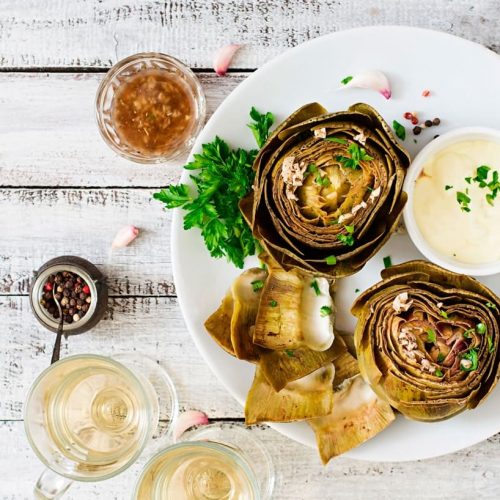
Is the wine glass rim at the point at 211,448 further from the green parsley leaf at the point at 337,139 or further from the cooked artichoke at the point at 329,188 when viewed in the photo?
the green parsley leaf at the point at 337,139

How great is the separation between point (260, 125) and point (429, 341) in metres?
0.41

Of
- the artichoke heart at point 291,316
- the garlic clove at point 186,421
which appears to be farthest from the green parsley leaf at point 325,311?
the garlic clove at point 186,421

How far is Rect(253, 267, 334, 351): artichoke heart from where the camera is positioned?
48.1 inches

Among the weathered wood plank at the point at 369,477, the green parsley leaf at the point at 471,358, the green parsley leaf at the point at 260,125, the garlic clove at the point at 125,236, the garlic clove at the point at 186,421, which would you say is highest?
the green parsley leaf at the point at 260,125

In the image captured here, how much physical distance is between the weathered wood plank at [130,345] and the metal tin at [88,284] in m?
0.04

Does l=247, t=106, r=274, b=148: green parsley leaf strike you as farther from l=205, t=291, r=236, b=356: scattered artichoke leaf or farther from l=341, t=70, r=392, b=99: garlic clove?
l=205, t=291, r=236, b=356: scattered artichoke leaf

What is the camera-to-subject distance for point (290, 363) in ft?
4.05

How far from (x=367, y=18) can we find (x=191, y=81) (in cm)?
32

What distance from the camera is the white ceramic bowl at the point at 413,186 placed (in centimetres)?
118

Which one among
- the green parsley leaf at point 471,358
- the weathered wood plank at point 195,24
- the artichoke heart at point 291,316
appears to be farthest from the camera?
the weathered wood plank at point 195,24

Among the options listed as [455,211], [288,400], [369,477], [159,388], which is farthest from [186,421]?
[455,211]

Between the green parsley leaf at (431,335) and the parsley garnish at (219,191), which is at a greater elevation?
the parsley garnish at (219,191)

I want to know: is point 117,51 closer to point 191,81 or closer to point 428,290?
point 191,81

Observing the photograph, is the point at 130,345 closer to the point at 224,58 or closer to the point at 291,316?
the point at 291,316
